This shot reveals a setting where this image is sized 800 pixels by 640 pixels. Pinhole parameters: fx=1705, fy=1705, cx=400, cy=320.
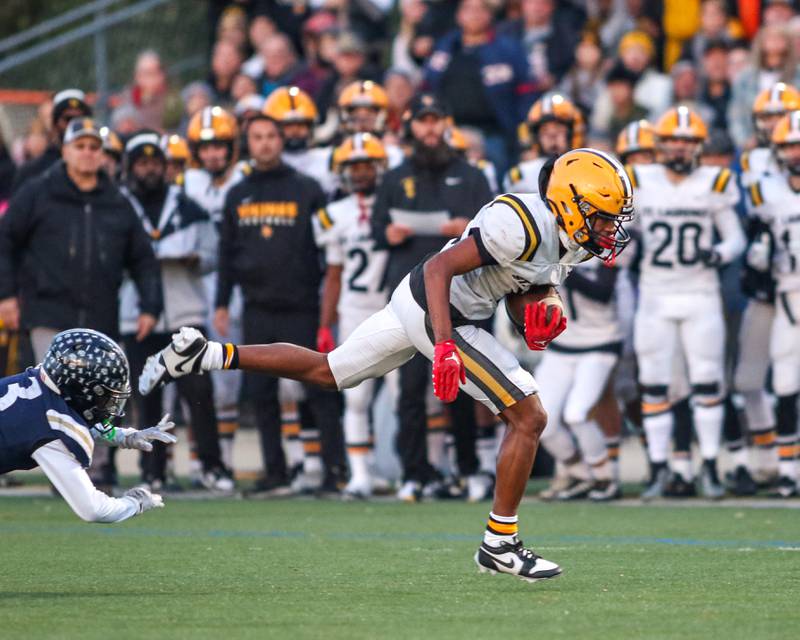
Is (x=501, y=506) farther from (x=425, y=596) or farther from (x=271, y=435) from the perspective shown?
(x=271, y=435)

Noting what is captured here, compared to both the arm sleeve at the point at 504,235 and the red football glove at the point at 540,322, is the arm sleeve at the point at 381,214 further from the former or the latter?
the arm sleeve at the point at 504,235

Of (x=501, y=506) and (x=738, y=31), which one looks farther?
(x=738, y=31)

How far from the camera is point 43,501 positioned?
10.8 meters

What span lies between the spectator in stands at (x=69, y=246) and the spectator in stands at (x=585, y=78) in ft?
18.2

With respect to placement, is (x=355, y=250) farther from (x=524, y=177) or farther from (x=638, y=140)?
(x=638, y=140)

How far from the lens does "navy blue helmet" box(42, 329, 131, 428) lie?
6.25 meters

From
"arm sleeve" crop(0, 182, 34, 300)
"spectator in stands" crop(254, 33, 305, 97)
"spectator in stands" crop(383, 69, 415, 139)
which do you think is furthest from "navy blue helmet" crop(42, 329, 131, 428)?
"spectator in stands" crop(254, 33, 305, 97)

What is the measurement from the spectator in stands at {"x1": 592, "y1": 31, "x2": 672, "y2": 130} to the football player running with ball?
25.7ft

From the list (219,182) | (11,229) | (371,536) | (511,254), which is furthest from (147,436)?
(219,182)

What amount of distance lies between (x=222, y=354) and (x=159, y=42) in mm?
12107

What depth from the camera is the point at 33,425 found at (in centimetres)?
612

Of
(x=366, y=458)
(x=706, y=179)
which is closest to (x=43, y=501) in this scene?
(x=366, y=458)

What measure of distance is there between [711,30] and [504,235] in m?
8.70

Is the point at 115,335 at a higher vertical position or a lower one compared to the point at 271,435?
higher
